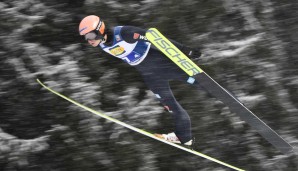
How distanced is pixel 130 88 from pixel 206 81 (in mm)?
→ 1446

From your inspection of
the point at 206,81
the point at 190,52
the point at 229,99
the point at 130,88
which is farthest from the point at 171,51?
the point at 130,88

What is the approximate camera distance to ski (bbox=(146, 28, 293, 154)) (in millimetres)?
5168

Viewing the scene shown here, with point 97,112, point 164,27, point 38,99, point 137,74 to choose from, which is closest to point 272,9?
point 164,27

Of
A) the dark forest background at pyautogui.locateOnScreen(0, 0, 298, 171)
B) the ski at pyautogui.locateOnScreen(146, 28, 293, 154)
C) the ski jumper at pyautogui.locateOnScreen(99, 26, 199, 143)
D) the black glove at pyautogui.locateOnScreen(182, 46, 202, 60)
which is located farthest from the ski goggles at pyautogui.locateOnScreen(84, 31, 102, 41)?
the dark forest background at pyautogui.locateOnScreen(0, 0, 298, 171)

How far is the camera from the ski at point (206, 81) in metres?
5.17

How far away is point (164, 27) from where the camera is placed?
665 cm

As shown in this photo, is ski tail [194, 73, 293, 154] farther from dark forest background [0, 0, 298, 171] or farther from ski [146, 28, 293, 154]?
dark forest background [0, 0, 298, 171]

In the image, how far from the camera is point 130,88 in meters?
6.38

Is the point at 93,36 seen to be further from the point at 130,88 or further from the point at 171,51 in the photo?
the point at 130,88

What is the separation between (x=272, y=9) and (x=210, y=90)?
2.32m

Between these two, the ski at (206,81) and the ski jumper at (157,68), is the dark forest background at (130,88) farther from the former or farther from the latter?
the ski at (206,81)

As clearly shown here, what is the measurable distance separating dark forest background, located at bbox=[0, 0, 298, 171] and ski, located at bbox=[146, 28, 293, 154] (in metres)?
1.06

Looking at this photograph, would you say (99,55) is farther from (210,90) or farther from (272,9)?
(272,9)

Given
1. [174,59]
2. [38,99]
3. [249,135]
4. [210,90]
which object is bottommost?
[249,135]
